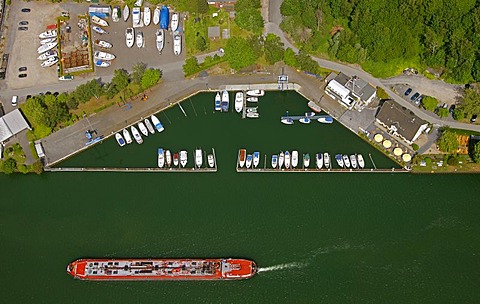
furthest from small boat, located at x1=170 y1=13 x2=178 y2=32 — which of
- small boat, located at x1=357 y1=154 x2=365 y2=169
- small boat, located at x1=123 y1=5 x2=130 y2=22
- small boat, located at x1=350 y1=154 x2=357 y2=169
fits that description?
small boat, located at x1=357 y1=154 x2=365 y2=169

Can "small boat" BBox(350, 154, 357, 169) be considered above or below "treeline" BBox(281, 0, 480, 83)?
below

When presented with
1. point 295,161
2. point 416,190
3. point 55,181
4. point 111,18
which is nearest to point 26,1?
point 111,18

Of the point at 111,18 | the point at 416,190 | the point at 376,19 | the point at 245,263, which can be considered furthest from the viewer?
the point at 111,18

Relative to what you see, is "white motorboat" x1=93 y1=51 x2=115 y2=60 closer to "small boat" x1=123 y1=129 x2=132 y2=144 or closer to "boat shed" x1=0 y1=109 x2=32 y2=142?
"small boat" x1=123 y1=129 x2=132 y2=144

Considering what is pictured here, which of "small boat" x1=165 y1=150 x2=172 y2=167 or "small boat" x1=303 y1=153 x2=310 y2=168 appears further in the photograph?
"small boat" x1=165 y1=150 x2=172 y2=167

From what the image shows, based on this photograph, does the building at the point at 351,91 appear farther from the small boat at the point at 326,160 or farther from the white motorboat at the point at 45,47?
the white motorboat at the point at 45,47

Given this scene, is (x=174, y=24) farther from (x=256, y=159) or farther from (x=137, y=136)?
(x=256, y=159)

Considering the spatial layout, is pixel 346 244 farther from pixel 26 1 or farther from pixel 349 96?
pixel 26 1

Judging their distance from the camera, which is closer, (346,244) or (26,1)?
(346,244)
